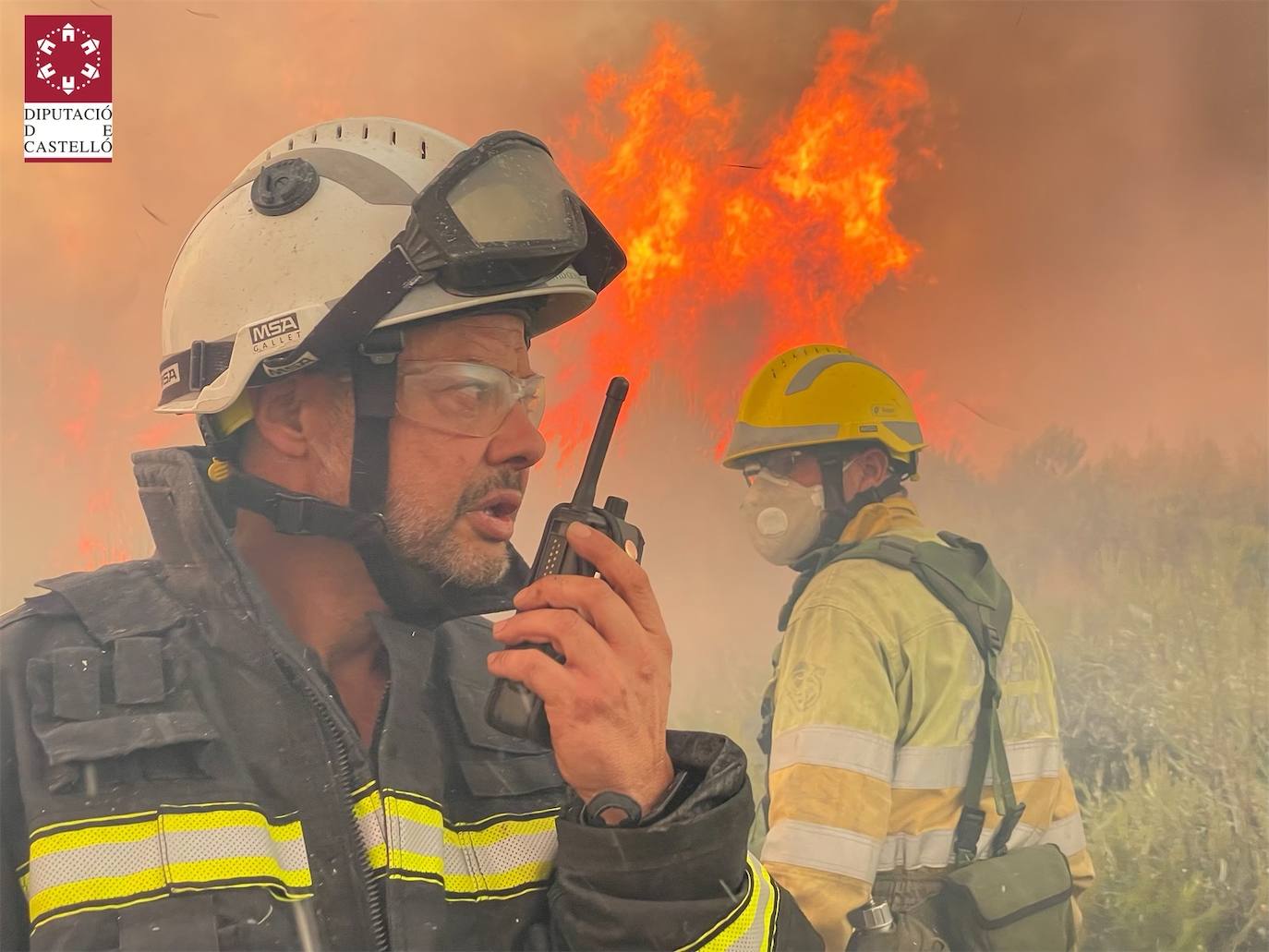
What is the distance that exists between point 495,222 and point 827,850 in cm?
127

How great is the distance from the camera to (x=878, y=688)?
85.6 inches

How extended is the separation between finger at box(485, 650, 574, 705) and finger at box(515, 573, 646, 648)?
0.24ft

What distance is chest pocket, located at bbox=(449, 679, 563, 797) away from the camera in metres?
1.77

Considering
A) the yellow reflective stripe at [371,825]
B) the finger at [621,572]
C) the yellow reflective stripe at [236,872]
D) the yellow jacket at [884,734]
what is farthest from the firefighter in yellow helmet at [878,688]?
the yellow reflective stripe at [236,872]

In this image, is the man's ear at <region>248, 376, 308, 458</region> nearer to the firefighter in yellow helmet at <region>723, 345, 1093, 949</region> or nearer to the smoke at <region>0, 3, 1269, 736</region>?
the smoke at <region>0, 3, 1269, 736</region>

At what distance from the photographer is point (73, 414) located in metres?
2.12

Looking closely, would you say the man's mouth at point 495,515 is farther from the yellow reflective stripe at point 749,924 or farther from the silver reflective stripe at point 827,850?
the silver reflective stripe at point 827,850

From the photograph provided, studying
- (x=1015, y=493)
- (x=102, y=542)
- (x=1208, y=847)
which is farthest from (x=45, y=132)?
(x=1208, y=847)

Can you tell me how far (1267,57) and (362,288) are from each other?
201cm

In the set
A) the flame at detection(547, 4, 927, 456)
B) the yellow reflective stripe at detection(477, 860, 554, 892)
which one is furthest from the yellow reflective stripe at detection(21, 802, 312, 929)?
the flame at detection(547, 4, 927, 456)

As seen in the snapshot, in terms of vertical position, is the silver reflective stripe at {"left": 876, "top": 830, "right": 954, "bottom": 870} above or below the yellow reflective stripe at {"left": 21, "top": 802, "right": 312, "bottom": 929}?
below

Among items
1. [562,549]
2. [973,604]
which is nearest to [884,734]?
[973,604]

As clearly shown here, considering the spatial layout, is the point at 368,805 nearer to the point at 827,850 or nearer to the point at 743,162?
the point at 827,850

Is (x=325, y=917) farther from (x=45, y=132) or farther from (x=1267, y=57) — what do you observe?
(x=1267, y=57)
